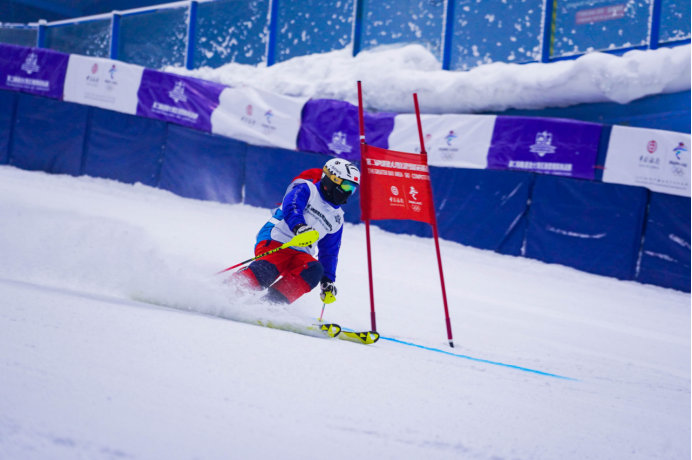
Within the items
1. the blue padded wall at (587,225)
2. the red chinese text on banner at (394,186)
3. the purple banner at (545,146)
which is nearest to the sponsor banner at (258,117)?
the purple banner at (545,146)

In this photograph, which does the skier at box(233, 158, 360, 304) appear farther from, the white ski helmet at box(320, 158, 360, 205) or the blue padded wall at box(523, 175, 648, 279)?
the blue padded wall at box(523, 175, 648, 279)

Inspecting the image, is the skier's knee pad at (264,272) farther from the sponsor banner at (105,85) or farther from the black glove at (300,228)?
the sponsor banner at (105,85)

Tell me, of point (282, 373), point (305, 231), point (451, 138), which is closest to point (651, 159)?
point (451, 138)

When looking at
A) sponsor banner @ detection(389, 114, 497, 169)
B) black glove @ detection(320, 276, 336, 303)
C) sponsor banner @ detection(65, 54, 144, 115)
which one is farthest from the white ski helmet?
sponsor banner @ detection(65, 54, 144, 115)

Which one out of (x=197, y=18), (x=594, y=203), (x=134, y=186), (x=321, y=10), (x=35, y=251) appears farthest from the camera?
(x=197, y=18)

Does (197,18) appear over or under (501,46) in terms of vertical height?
over

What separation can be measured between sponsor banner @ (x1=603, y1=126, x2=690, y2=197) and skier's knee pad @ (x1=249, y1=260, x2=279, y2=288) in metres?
7.01

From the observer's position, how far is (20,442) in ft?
5.01

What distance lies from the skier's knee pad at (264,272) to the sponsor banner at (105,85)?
9629 mm

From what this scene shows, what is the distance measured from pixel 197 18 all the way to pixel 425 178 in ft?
41.9

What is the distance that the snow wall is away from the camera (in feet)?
30.4

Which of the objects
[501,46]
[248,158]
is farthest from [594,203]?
[248,158]

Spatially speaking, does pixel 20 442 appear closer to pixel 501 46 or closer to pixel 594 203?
pixel 594 203

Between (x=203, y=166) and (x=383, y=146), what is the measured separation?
4.09 metres
